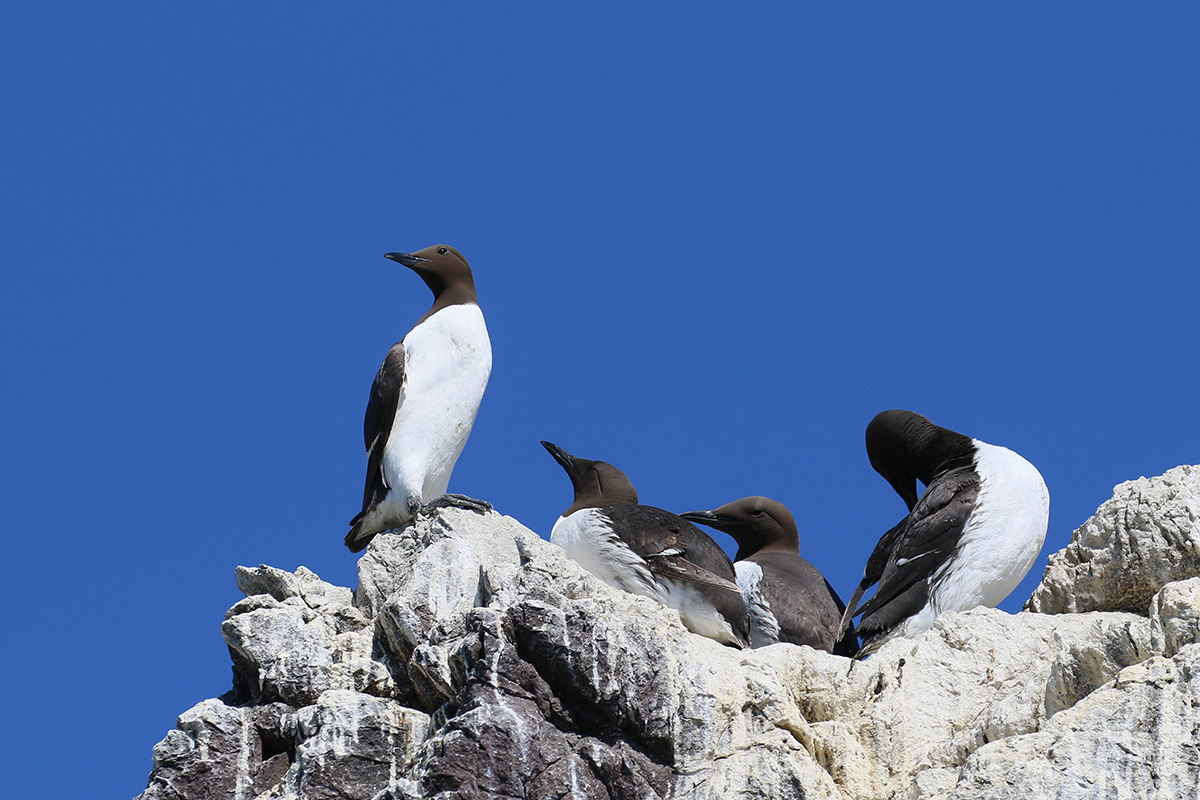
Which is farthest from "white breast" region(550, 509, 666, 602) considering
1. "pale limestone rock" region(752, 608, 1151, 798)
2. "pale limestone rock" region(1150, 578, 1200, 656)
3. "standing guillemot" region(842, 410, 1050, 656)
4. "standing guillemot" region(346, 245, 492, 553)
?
"pale limestone rock" region(1150, 578, 1200, 656)

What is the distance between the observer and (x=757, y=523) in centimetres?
1070

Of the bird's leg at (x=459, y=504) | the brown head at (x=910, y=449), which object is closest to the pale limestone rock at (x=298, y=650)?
the bird's leg at (x=459, y=504)

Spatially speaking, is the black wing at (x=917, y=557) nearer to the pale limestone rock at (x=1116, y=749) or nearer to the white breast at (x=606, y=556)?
the white breast at (x=606, y=556)

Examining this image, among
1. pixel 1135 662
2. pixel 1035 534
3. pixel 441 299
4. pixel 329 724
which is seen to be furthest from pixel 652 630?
pixel 441 299

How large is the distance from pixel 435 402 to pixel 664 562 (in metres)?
2.35

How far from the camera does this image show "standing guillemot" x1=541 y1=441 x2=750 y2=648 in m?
8.66

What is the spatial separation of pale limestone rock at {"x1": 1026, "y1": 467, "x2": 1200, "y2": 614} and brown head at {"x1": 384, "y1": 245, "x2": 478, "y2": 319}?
4944mm

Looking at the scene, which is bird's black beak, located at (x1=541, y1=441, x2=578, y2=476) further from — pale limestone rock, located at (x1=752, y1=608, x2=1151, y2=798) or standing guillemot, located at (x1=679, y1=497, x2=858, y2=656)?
pale limestone rock, located at (x1=752, y1=608, x2=1151, y2=798)

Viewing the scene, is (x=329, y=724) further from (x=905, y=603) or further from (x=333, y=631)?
(x=905, y=603)

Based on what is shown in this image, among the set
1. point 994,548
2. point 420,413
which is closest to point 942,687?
point 994,548

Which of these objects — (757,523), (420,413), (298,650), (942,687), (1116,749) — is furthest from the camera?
(757,523)

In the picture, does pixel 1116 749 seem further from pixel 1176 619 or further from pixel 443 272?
pixel 443 272

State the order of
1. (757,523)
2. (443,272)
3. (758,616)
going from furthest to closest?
(443,272) → (757,523) → (758,616)

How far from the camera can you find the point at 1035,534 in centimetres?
865
